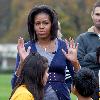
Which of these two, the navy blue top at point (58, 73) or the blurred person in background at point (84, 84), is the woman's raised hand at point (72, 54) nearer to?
the navy blue top at point (58, 73)

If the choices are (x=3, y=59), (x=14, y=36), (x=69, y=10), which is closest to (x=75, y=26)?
(x=69, y=10)

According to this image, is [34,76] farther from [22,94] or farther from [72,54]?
[72,54]

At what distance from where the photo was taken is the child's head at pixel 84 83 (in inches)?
223

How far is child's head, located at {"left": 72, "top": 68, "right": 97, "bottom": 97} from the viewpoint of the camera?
5660 millimetres

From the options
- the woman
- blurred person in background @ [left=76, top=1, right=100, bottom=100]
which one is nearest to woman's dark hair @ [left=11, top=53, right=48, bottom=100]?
the woman

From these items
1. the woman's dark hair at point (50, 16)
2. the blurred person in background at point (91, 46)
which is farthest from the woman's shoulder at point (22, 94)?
the blurred person in background at point (91, 46)

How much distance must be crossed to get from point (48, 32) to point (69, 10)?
4692 cm

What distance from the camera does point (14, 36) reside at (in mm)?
63844

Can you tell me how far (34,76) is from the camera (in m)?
5.48

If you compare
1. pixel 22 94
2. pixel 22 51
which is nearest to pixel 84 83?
pixel 22 94

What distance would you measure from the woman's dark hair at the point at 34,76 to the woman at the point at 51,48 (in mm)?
563

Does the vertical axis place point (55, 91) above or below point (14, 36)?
above

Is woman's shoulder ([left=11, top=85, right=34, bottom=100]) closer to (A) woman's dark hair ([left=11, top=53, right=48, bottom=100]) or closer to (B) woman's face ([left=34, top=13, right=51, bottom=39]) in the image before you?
(A) woman's dark hair ([left=11, top=53, right=48, bottom=100])

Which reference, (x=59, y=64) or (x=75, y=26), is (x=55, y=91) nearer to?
(x=59, y=64)
